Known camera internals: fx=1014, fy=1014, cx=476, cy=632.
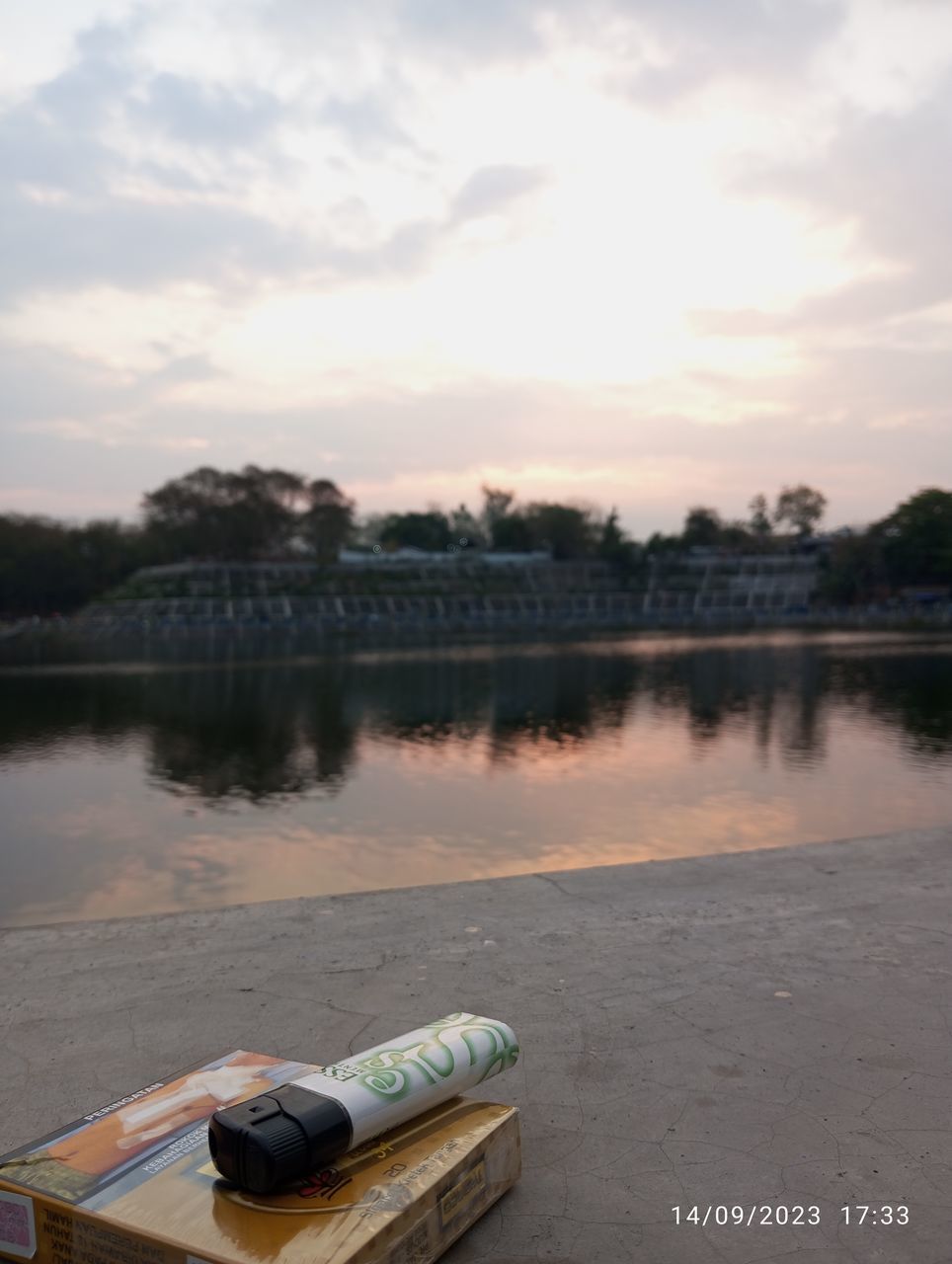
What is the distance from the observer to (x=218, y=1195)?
3.03 m

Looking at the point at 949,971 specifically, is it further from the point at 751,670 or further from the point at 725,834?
the point at 751,670

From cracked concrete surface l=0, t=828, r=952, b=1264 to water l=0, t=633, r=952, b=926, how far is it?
3.74m

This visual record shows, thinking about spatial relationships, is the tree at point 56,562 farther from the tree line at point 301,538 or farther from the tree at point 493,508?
the tree at point 493,508

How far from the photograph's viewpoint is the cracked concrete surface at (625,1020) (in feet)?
11.6

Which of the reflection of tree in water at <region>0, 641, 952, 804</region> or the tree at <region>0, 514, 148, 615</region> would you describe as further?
the tree at <region>0, 514, 148, 615</region>

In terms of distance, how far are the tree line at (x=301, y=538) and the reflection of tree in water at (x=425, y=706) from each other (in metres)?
54.1

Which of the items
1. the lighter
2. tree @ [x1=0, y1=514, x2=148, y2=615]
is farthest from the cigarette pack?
tree @ [x1=0, y1=514, x2=148, y2=615]

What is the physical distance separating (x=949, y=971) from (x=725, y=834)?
706 cm

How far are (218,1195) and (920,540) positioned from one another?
104 metres

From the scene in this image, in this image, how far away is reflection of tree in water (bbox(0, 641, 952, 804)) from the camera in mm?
19984

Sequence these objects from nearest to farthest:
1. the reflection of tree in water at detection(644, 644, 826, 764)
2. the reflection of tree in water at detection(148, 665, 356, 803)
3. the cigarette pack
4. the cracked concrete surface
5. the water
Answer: the cigarette pack, the cracked concrete surface, the water, the reflection of tree in water at detection(148, 665, 356, 803), the reflection of tree in water at detection(644, 644, 826, 764)

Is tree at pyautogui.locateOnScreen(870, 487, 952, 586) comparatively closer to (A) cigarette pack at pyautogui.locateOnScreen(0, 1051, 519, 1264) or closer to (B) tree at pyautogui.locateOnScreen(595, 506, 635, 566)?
(B) tree at pyautogui.locateOnScreen(595, 506, 635, 566)

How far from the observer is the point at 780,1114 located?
4.10m

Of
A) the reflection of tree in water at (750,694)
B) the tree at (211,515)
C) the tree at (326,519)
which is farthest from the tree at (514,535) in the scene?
the reflection of tree in water at (750,694)
